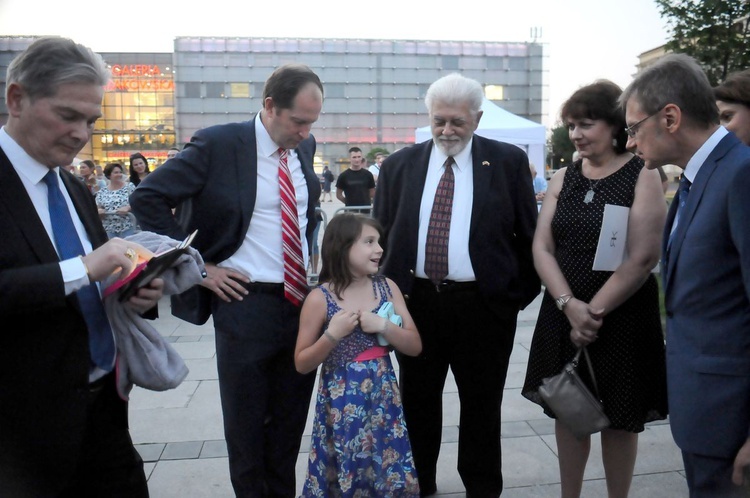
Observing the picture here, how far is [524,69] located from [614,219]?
5505 cm

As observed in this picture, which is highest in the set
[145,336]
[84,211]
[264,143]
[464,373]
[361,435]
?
[264,143]

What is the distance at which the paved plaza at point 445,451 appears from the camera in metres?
3.30

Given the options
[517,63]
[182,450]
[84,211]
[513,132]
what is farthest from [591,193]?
[517,63]

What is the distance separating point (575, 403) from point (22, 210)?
2.15m

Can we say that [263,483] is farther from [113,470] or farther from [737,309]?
[737,309]

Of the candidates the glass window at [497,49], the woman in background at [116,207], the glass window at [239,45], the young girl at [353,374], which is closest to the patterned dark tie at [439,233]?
the young girl at [353,374]

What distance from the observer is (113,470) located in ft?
6.49

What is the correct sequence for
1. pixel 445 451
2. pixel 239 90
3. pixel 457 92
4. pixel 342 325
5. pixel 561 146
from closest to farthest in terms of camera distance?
pixel 342 325 → pixel 457 92 → pixel 445 451 → pixel 239 90 → pixel 561 146

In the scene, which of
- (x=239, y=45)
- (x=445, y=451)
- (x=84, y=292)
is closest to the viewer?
(x=84, y=292)

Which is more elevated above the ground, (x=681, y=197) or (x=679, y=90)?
(x=679, y=90)

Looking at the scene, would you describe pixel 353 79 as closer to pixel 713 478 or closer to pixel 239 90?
pixel 239 90

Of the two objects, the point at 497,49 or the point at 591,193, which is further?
the point at 497,49

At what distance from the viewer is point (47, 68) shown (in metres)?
1.59

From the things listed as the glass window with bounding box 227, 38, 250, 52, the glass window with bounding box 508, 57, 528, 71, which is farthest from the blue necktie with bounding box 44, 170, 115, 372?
the glass window with bounding box 508, 57, 528, 71
